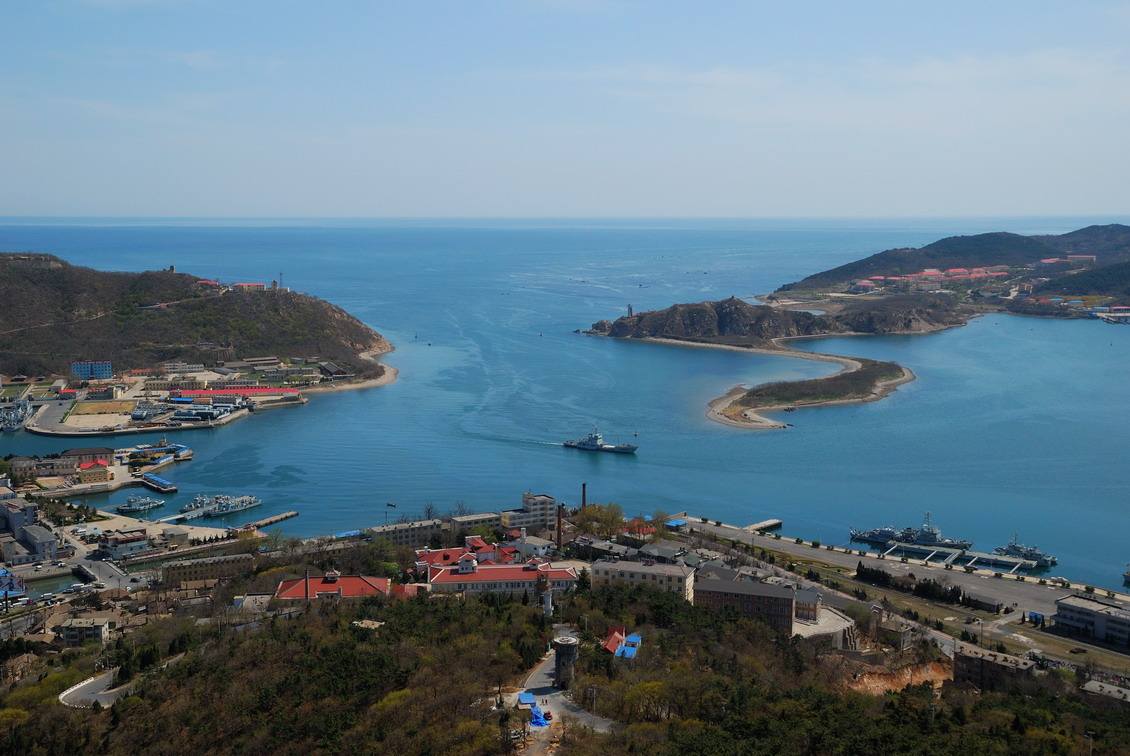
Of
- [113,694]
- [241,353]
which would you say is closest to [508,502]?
[113,694]

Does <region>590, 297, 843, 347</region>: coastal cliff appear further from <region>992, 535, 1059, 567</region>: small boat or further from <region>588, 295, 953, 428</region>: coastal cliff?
<region>992, 535, 1059, 567</region>: small boat

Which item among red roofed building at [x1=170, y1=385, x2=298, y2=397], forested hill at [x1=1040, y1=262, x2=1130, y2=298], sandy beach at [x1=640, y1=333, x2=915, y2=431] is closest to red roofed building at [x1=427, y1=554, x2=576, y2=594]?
sandy beach at [x1=640, y1=333, x2=915, y2=431]

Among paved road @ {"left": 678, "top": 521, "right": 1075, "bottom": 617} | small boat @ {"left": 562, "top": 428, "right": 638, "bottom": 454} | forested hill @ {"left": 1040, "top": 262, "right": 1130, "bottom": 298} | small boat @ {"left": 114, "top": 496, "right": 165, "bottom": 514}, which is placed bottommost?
small boat @ {"left": 114, "top": 496, "right": 165, "bottom": 514}

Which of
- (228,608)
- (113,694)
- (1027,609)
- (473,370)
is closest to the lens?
(113,694)

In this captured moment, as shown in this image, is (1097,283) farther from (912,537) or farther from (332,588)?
(332,588)

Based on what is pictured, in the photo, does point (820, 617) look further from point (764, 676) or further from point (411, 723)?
point (411, 723)

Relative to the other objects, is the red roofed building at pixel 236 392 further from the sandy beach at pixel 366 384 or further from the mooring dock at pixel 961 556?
the mooring dock at pixel 961 556

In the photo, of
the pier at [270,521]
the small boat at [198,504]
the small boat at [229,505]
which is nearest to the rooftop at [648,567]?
the pier at [270,521]
